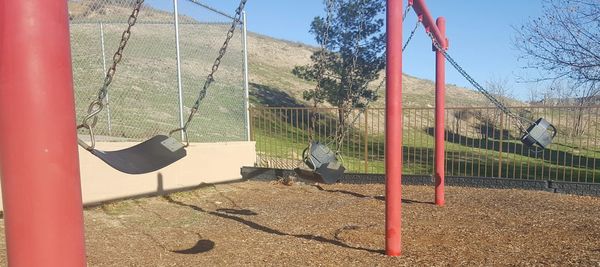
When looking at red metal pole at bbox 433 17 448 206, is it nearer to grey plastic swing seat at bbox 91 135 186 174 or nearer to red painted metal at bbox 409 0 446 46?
red painted metal at bbox 409 0 446 46

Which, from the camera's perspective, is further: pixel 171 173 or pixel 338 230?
pixel 171 173

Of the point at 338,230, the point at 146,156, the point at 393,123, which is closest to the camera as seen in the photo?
the point at 146,156

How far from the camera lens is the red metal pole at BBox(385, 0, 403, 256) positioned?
12.9ft

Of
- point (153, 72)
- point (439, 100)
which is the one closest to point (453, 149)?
point (439, 100)

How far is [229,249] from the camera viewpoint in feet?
14.7

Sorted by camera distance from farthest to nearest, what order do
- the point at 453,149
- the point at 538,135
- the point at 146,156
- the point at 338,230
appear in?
the point at 453,149
the point at 338,230
the point at 538,135
the point at 146,156

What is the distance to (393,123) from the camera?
4.04 meters

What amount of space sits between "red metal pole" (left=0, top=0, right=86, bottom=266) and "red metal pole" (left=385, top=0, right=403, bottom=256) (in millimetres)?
2975

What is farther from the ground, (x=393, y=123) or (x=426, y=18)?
(x=426, y=18)

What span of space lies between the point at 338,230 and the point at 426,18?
2.54 m

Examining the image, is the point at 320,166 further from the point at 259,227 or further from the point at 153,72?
the point at 153,72

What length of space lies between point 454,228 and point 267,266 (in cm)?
234

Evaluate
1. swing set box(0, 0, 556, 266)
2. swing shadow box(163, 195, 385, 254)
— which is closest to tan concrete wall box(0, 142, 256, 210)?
swing shadow box(163, 195, 385, 254)

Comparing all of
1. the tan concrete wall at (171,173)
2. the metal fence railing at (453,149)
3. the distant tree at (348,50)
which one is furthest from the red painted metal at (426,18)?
the distant tree at (348,50)
